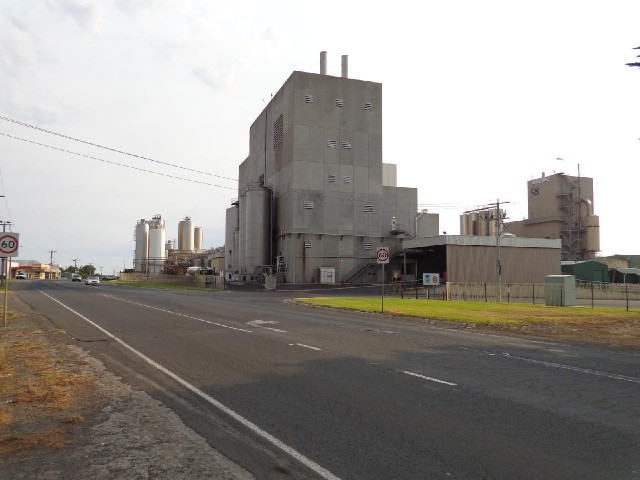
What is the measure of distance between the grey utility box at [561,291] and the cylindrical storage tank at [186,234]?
11644 centimetres

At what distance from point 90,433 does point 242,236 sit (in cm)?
6822

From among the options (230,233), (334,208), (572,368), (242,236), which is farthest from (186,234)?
(572,368)

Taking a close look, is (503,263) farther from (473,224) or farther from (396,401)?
(396,401)

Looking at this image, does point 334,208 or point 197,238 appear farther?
point 197,238

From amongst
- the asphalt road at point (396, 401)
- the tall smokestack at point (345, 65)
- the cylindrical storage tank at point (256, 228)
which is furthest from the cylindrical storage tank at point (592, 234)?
the asphalt road at point (396, 401)

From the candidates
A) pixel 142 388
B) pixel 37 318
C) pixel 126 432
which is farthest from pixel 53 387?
pixel 37 318

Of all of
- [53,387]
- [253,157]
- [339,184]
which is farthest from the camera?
[253,157]

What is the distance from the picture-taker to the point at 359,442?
5480 millimetres

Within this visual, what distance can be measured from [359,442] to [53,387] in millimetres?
5164

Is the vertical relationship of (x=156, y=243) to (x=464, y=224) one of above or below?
below

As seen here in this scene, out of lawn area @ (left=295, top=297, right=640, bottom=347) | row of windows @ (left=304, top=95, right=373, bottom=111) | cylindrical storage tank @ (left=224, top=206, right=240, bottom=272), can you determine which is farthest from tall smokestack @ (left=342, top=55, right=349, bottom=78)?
lawn area @ (left=295, top=297, right=640, bottom=347)

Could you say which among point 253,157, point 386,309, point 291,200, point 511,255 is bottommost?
point 386,309

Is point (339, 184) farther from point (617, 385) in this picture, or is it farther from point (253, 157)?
point (617, 385)

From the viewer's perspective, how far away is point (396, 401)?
720 cm
